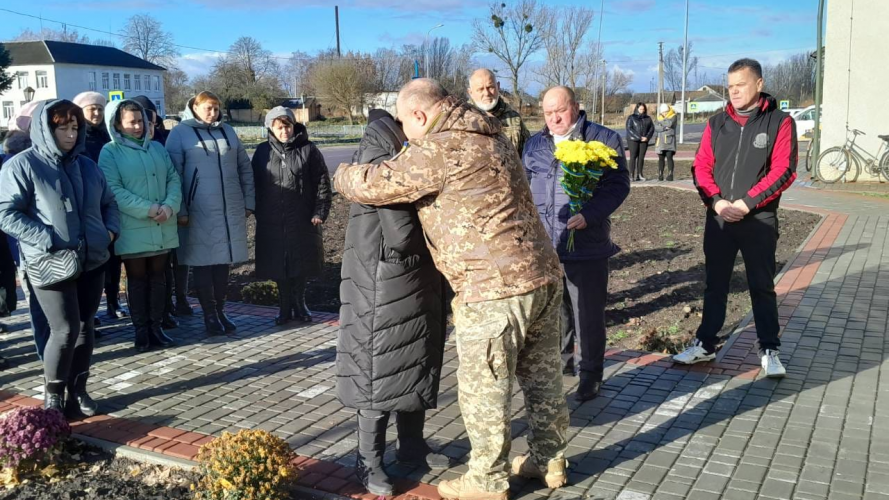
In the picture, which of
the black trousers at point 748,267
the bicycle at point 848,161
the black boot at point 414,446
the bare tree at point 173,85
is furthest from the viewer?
the bare tree at point 173,85

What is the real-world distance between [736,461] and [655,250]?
6.37m

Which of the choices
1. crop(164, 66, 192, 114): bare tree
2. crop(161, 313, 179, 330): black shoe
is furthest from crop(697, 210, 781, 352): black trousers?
crop(164, 66, 192, 114): bare tree

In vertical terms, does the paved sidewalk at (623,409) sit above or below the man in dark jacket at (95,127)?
below

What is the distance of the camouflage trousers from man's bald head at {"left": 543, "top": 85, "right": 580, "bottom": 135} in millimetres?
1811

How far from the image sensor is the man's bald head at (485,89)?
5.78m

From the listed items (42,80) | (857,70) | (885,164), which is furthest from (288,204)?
(42,80)

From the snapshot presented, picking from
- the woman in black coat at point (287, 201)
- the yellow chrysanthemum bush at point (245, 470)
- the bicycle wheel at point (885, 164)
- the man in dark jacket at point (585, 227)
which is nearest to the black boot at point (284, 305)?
the woman in black coat at point (287, 201)

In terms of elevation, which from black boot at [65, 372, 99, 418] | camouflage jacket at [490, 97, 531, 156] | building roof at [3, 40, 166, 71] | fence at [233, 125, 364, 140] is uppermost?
building roof at [3, 40, 166, 71]

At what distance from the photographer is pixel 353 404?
3.71 m

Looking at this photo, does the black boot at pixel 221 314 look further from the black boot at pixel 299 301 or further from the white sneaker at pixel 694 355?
the white sneaker at pixel 694 355

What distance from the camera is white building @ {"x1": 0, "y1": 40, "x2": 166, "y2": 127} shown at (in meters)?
76.9

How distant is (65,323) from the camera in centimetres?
475

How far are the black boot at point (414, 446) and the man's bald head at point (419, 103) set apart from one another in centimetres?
158

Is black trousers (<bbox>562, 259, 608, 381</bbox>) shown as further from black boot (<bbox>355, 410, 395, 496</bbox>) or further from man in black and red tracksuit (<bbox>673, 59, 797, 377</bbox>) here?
black boot (<bbox>355, 410, 395, 496</bbox>)
